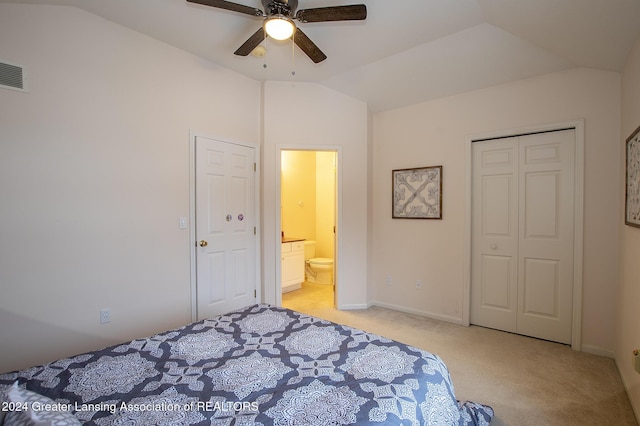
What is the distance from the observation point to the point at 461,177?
131 inches

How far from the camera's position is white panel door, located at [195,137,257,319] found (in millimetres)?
3068

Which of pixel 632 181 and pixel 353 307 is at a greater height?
pixel 632 181

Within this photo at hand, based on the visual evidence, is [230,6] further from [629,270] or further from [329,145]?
[629,270]

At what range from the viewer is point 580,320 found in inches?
104

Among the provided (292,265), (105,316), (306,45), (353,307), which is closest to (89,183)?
(105,316)

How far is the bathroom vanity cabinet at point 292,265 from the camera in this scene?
4438mm

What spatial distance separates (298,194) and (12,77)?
387 cm

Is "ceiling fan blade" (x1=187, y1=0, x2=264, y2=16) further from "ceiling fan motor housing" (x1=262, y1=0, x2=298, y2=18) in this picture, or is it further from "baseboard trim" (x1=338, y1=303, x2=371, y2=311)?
"baseboard trim" (x1=338, y1=303, x2=371, y2=311)

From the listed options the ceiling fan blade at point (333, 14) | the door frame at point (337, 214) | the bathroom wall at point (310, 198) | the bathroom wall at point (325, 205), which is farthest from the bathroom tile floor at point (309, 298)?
the ceiling fan blade at point (333, 14)

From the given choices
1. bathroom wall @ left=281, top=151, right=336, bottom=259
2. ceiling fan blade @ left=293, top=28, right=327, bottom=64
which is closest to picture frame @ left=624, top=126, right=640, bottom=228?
ceiling fan blade @ left=293, top=28, right=327, bottom=64

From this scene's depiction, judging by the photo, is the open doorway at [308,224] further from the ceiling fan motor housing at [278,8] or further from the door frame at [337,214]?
the ceiling fan motor housing at [278,8]

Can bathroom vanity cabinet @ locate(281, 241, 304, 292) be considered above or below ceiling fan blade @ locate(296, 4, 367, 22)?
below

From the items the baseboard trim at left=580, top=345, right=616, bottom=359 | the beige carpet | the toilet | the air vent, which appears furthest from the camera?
the toilet

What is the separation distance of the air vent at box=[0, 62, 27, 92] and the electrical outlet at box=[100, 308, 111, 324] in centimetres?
169
